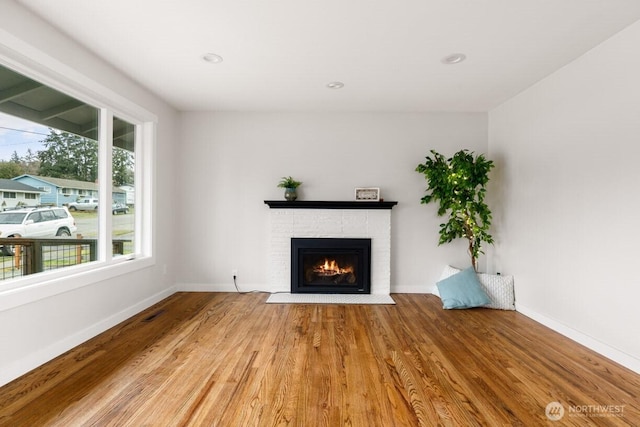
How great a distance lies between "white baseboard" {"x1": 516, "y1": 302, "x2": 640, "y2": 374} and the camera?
2193 millimetres

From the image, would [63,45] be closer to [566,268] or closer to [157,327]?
[157,327]

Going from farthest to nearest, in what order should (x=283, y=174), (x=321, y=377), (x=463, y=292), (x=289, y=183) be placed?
(x=283, y=174), (x=289, y=183), (x=463, y=292), (x=321, y=377)

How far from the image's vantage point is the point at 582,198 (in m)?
2.62

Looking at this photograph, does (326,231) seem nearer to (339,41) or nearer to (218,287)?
(218,287)

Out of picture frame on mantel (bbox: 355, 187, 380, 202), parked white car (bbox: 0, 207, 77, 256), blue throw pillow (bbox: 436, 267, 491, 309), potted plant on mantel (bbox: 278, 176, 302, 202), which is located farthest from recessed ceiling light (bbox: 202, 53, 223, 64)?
blue throw pillow (bbox: 436, 267, 491, 309)

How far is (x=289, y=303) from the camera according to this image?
3.66 metres

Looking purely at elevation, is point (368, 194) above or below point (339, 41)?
below

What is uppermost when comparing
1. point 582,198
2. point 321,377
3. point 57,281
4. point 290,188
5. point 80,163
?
point 80,163

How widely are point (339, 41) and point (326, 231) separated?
2317 millimetres

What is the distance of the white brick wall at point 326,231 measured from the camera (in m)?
4.07

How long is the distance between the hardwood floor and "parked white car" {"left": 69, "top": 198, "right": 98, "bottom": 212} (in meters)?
1.12

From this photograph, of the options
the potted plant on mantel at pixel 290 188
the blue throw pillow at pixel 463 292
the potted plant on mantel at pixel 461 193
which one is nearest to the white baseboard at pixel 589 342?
the blue throw pillow at pixel 463 292

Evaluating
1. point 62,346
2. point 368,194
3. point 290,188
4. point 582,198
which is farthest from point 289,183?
point 582,198

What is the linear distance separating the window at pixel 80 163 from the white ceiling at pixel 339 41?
0.52 meters
